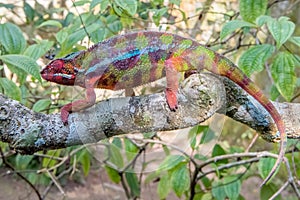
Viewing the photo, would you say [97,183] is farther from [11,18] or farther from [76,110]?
[76,110]

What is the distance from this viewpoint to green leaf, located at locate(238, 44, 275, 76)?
3.25 feet

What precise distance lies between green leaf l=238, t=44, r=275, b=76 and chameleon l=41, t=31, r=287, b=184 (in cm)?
33

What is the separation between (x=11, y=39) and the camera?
1.06 meters

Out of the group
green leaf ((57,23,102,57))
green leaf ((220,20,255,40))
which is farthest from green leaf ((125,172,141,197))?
green leaf ((220,20,255,40))

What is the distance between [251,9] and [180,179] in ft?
1.79

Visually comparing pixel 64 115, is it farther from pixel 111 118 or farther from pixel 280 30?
pixel 280 30

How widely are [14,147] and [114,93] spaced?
141 millimetres

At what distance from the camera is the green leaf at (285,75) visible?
102cm

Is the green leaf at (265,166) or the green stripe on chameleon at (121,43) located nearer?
the green stripe on chameleon at (121,43)

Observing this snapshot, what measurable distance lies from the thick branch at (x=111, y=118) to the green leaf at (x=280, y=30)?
0.27 metres

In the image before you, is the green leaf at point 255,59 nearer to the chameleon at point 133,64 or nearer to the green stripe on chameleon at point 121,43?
the chameleon at point 133,64

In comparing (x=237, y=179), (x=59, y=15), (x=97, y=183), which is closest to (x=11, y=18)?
(x=59, y=15)

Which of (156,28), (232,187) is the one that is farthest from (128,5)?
(232,187)

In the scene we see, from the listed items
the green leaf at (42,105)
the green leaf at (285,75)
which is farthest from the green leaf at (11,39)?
the green leaf at (285,75)
